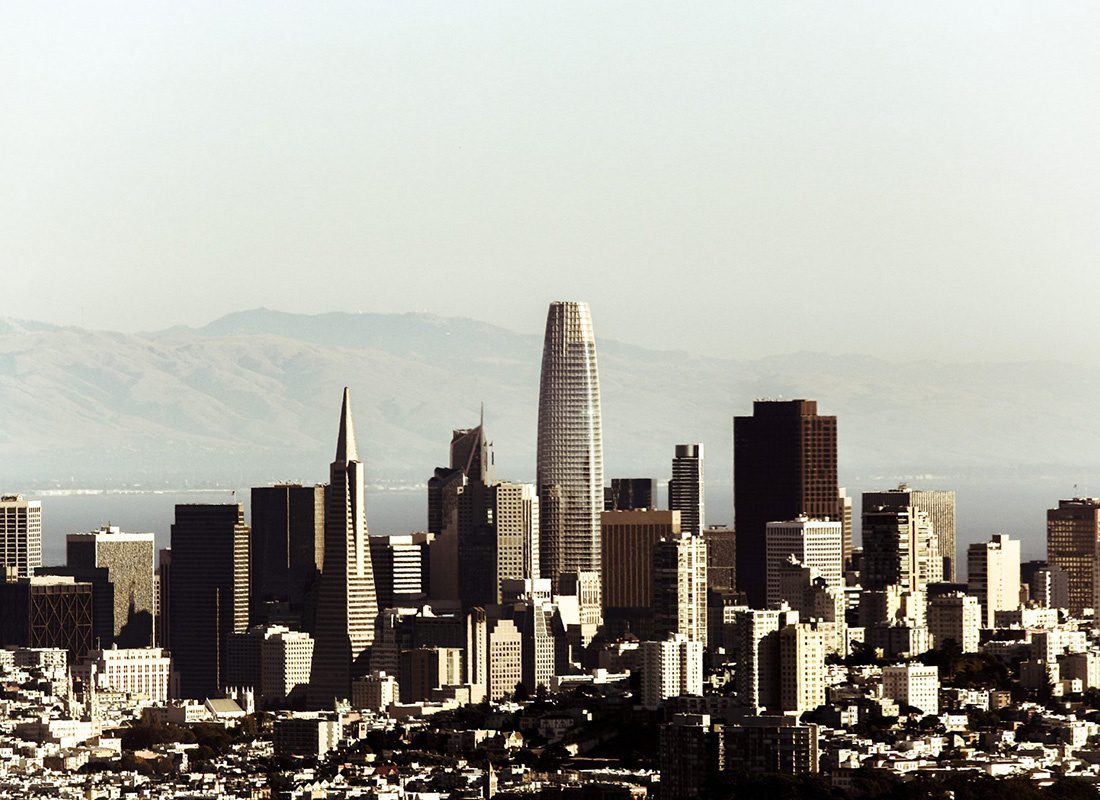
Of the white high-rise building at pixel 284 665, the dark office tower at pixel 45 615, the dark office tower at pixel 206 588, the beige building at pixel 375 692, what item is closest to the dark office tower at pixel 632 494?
the dark office tower at pixel 206 588

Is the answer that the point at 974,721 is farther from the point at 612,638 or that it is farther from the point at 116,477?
the point at 116,477

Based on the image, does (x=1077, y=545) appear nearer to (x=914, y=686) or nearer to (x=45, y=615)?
(x=914, y=686)

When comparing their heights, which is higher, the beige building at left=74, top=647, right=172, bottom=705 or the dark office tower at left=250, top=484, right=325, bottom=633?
the dark office tower at left=250, top=484, right=325, bottom=633

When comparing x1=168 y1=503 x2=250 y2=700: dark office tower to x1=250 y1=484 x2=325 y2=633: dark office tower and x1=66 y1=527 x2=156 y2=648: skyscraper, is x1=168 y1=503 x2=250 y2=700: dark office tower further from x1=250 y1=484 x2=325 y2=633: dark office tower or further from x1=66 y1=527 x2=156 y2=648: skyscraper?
x1=66 y1=527 x2=156 y2=648: skyscraper

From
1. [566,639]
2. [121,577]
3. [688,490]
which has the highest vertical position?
[688,490]

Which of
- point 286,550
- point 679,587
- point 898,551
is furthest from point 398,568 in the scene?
point 898,551

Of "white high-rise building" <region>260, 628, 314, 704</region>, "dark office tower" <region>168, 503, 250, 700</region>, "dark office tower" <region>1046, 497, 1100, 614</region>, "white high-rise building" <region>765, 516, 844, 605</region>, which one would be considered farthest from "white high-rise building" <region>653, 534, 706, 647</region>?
"dark office tower" <region>168, 503, 250, 700</region>
